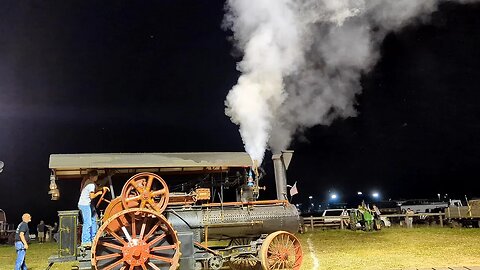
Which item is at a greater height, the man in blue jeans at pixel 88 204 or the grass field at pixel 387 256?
the man in blue jeans at pixel 88 204

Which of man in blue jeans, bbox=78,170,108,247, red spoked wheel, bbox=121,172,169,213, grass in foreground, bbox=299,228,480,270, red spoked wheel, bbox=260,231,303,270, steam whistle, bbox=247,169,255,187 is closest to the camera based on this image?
red spoked wheel, bbox=121,172,169,213

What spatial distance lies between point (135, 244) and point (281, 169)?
3678 millimetres

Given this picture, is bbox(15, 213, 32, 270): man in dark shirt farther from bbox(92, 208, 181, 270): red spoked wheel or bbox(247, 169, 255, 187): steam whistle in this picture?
bbox(247, 169, 255, 187): steam whistle

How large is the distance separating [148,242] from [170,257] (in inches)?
21.1

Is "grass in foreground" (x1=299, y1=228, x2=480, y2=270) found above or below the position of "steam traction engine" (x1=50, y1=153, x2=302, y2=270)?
below

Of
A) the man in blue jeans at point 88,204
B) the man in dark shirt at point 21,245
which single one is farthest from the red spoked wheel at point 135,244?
the man in dark shirt at point 21,245

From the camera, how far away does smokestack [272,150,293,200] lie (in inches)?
380

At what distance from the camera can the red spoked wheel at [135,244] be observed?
793cm

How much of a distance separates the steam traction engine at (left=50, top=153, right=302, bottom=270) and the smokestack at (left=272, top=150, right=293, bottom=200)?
0.08ft

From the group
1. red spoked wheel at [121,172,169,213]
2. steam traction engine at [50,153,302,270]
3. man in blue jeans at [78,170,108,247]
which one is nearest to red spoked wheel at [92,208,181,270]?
steam traction engine at [50,153,302,270]

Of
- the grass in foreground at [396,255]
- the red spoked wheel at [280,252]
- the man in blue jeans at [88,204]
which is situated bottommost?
the grass in foreground at [396,255]

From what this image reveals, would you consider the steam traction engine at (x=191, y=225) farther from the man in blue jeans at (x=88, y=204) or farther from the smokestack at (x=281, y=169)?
the man in blue jeans at (x=88, y=204)

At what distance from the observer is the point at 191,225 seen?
28.6ft

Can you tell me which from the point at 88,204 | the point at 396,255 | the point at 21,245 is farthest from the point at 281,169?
the point at 21,245
